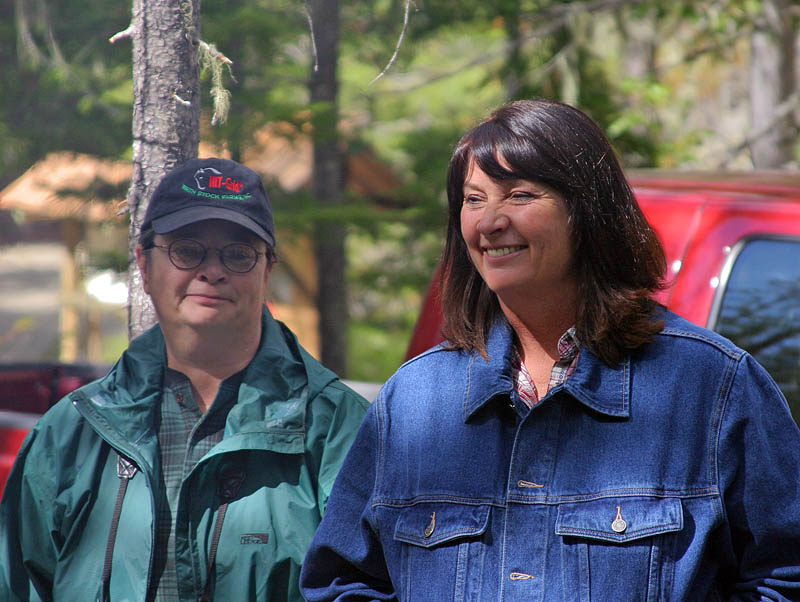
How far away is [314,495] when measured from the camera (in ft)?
7.50

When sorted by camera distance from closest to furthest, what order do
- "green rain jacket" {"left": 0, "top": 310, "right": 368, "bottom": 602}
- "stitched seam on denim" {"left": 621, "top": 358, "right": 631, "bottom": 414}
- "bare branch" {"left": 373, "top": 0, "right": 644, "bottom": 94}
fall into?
"stitched seam on denim" {"left": 621, "top": 358, "right": 631, "bottom": 414} → "green rain jacket" {"left": 0, "top": 310, "right": 368, "bottom": 602} → "bare branch" {"left": 373, "top": 0, "right": 644, "bottom": 94}

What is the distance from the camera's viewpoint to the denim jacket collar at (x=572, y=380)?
178 centimetres

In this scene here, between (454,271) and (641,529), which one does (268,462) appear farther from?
(641,529)

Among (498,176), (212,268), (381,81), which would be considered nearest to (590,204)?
(498,176)

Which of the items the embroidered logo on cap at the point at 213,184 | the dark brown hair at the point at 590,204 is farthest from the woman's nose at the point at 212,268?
the dark brown hair at the point at 590,204

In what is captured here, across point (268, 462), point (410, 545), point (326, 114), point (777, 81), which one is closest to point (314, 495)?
point (268, 462)

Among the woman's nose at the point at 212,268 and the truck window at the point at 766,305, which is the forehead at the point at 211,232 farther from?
the truck window at the point at 766,305

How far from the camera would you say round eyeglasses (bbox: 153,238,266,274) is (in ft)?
7.74

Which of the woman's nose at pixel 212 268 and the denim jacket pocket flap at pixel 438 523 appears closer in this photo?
the denim jacket pocket flap at pixel 438 523

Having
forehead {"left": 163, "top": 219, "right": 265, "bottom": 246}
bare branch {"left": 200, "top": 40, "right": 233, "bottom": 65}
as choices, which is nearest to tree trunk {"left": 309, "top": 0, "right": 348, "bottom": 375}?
bare branch {"left": 200, "top": 40, "right": 233, "bottom": 65}

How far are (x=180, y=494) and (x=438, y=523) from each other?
2.37ft

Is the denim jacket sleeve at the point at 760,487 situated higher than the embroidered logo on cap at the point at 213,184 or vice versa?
the embroidered logo on cap at the point at 213,184

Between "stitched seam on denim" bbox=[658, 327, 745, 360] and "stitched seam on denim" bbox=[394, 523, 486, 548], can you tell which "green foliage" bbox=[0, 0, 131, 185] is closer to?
"stitched seam on denim" bbox=[394, 523, 486, 548]

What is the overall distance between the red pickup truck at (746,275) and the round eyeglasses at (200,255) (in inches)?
31.4
